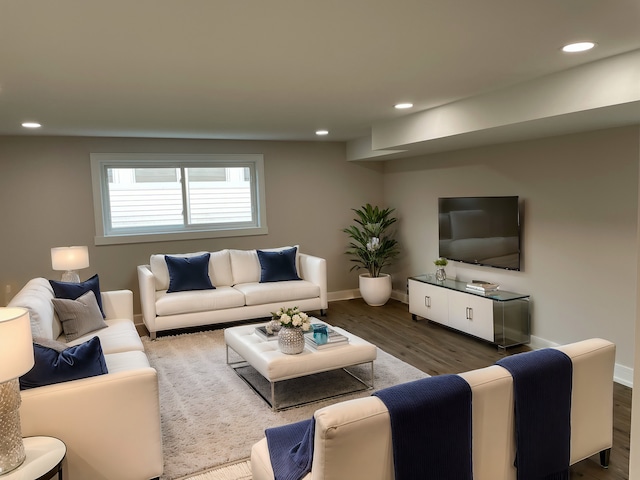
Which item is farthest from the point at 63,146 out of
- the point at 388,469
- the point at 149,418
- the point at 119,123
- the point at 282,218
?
the point at 388,469

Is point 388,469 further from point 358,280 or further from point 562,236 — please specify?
point 358,280

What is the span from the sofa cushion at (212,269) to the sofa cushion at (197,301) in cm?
20

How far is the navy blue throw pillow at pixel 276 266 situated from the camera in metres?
5.95

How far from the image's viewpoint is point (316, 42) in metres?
2.37

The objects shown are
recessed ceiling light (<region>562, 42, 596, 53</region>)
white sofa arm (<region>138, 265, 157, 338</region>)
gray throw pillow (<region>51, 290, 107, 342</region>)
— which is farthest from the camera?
white sofa arm (<region>138, 265, 157, 338</region>)

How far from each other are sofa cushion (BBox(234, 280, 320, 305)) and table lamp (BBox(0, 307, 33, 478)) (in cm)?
354

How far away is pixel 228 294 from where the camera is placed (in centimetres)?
550

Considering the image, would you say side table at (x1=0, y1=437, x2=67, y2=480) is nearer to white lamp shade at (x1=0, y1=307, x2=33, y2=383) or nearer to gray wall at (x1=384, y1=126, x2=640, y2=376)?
white lamp shade at (x1=0, y1=307, x2=33, y2=383)

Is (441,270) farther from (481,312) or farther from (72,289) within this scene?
(72,289)

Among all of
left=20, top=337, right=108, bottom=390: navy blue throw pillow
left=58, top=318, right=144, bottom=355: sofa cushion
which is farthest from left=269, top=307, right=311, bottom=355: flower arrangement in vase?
left=20, top=337, right=108, bottom=390: navy blue throw pillow

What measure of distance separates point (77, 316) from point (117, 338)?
408 mm

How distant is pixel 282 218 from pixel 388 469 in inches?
198

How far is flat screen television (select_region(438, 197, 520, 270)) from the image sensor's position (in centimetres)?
475

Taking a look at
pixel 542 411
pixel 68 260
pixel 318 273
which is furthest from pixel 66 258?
pixel 542 411
